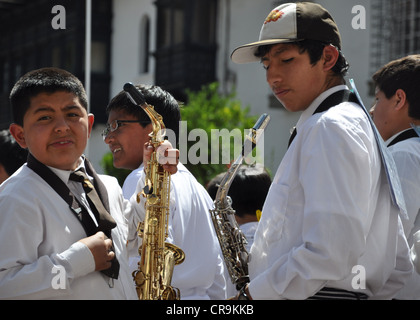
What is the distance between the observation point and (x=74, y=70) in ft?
63.9

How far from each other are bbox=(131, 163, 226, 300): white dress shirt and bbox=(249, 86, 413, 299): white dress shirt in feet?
2.54

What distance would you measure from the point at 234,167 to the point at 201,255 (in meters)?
0.60

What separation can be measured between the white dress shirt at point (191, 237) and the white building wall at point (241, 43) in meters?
6.03

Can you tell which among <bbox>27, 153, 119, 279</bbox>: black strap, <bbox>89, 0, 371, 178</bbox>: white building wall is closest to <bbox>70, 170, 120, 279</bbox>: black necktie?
<bbox>27, 153, 119, 279</bbox>: black strap

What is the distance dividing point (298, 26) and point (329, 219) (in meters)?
0.92

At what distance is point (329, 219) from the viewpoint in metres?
2.45

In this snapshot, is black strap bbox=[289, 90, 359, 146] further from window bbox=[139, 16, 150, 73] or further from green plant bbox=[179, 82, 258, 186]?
window bbox=[139, 16, 150, 73]

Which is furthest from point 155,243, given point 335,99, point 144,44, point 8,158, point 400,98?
point 144,44

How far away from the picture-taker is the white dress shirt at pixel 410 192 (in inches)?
129

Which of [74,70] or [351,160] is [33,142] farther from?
[74,70]

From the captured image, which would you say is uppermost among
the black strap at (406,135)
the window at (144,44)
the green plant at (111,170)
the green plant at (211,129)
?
the window at (144,44)

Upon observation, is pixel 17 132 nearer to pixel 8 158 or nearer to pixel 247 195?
pixel 247 195

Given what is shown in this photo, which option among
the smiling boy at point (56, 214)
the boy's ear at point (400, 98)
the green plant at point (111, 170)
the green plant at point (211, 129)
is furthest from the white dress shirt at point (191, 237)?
the green plant at point (111, 170)

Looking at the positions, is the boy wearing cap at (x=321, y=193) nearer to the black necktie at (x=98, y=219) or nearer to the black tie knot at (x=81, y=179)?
the black necktie at (x=98, y=219)
